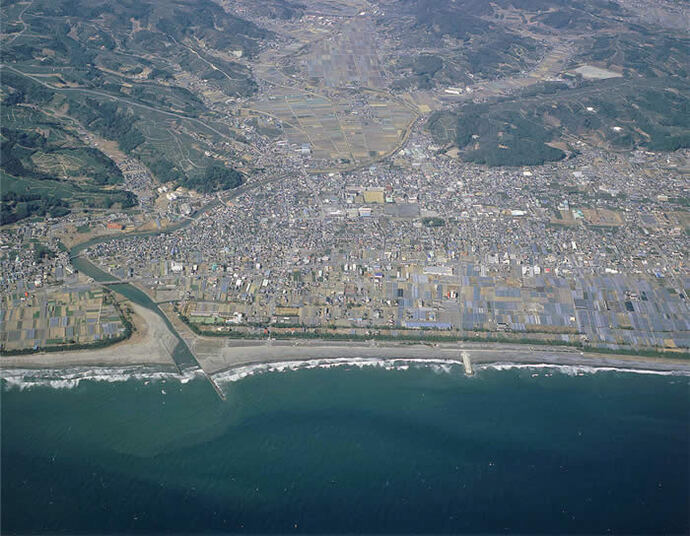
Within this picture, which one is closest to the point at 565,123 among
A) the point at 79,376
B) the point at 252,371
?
the point at 252,371

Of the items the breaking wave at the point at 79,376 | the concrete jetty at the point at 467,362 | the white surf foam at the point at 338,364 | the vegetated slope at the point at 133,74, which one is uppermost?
the vegetated slope at the point at 133,74

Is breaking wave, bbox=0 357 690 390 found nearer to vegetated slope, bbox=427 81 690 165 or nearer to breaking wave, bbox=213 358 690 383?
breaking wave, bbox=213 358 690 383

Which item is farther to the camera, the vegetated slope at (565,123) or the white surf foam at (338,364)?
the vegetated slope at (565,123)

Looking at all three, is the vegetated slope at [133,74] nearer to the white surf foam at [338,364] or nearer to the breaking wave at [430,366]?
the white surf foam at [338,364]

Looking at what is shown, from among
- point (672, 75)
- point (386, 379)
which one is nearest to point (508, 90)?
point (672, 75)

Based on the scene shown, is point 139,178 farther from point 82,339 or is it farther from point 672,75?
point 672,75

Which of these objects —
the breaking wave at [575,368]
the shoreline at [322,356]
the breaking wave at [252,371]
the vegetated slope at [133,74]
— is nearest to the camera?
the breaking wave at [252,371]

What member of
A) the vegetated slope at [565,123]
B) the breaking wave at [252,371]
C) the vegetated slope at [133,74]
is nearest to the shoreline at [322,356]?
the breaking wave at [252,371]
